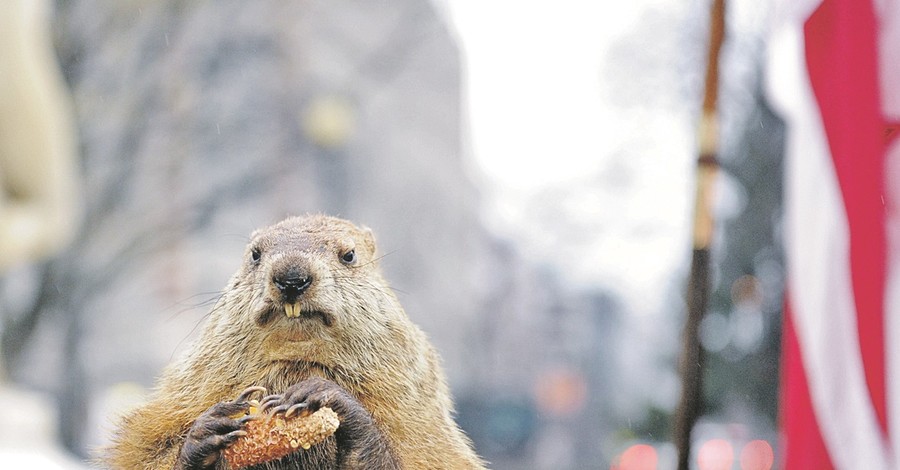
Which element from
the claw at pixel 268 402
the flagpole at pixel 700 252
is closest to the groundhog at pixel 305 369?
the claw at pixel 268 402

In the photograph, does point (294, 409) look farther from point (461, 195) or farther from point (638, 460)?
point (638, 460)

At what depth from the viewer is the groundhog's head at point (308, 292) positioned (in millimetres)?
588

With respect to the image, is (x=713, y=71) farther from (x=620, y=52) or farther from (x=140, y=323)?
Answer: (x=140, y=323)

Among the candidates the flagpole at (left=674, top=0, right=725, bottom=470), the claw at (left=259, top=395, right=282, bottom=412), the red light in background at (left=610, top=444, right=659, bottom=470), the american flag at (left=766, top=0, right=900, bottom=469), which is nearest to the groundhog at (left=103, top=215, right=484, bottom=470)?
the claw at (left=259, top=395, right=282, bottom=412)

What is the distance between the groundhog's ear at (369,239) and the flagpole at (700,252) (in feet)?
1.63

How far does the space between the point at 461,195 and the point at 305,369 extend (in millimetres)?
1024

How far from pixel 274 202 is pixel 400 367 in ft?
2.28

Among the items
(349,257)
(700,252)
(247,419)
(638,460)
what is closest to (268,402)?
(247,419)

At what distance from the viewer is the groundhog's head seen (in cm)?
59

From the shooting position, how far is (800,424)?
4.71 feet

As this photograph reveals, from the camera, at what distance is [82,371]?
81.9 inches

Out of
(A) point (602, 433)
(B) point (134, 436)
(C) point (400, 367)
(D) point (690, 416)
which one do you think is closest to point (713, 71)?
(D) point (690, 416)

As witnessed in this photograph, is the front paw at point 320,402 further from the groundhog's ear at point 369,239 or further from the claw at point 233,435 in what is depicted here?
the groundhog's ear at point 369,239

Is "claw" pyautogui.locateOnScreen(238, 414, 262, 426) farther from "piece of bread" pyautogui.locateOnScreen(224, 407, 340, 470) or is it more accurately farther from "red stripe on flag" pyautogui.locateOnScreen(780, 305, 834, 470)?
"red stripe on flag" pyautogui.locateOnScreen(780, 305, 834, 470)
